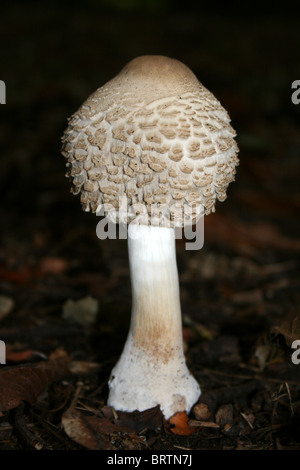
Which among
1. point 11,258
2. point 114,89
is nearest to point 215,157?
point 114,89

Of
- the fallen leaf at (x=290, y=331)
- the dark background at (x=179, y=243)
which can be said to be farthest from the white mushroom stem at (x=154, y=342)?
the fallen leaf at (x=290, y=331)

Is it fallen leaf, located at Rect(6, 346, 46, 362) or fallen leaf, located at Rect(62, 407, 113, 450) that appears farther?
fallen leaf, located at Rect(6, 346, 46, 362)

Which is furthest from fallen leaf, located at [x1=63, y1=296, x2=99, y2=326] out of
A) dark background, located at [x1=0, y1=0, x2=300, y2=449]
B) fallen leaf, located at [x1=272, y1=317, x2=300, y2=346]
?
fallen leaf, located at [x1=272, y1=317, x2=300, y2=346]

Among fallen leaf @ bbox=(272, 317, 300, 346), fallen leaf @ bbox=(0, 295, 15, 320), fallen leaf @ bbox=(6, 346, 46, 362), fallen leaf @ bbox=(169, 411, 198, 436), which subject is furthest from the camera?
fallen leaf @ bbox=(0, 295, 15, 320)

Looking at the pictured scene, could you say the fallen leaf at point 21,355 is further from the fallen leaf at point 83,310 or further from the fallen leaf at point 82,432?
the fallen leaf at point 82,432

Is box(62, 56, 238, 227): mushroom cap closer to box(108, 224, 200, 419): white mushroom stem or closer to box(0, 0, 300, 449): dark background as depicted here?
box(108, 224, 200, 419): white mushroom stem

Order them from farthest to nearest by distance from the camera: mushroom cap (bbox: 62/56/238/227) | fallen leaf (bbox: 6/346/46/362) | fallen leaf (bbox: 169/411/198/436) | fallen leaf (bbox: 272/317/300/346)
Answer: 1. fallen leaf (bbox: 6/346/46/362)
2. fallen leaf (bbox: 272/317/300/346)
3. fallen leaf (bbox: 169/411/198/436)
4. mushroom cap (bbox: 62/56/238/227)

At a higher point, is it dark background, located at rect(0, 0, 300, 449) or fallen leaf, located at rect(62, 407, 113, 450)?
dark background, located at rect(0, 0, 300, 449)

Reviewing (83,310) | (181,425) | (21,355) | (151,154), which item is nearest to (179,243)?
(83,310)

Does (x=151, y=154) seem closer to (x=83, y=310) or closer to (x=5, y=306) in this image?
(x=83, y=310)
